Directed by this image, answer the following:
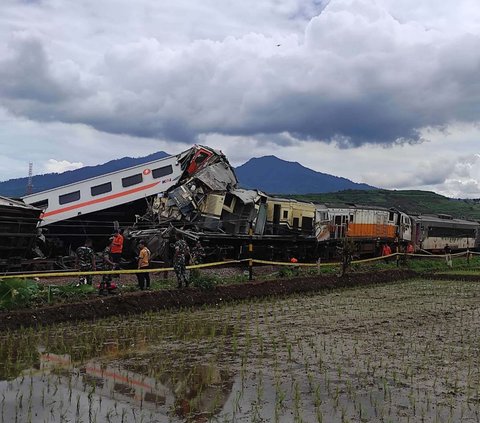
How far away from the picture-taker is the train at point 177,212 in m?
24.2

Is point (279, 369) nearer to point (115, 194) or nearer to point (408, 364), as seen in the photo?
point (408, 364)

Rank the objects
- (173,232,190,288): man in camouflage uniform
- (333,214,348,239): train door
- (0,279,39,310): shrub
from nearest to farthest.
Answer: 1. (0,279,39,310): shrub
2. (173,232,190,288): man in camouflage uniform
3. (333,214,348,239): train door

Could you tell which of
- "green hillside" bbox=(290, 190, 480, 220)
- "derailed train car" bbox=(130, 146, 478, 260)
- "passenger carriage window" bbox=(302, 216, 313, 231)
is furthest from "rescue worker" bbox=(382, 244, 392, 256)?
"green hillside" bbox=(290, 190, 480, 220)

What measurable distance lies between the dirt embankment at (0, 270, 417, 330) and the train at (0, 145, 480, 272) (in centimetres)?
346

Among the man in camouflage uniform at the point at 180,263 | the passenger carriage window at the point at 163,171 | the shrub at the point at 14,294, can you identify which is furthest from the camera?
Result: the passenger carriage window at the point at 163,171

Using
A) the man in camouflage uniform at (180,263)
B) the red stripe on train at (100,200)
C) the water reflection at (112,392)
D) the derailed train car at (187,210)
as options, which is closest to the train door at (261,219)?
the derailed train car at (187,210)

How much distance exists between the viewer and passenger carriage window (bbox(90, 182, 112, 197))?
24.8 meters

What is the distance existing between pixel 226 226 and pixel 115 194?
16.3 ft

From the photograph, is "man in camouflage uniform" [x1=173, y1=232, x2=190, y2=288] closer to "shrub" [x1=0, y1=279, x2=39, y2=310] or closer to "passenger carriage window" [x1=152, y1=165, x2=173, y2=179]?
"shrub" [x1=0, y1=279, x2=39, y2=310]

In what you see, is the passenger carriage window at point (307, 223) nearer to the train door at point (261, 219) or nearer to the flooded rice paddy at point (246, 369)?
the train door at point (261, 219)

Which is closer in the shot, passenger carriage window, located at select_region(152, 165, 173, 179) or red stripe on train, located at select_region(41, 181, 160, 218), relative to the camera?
red stripe on train, located at select_region(41, 181, 160, 218)

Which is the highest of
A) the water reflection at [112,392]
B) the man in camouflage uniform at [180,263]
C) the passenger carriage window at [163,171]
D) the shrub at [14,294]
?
the passenger carriage window at [163,171]

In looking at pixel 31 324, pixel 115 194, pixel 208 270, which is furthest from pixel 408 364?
pixel 115 194

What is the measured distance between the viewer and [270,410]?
239 inches
